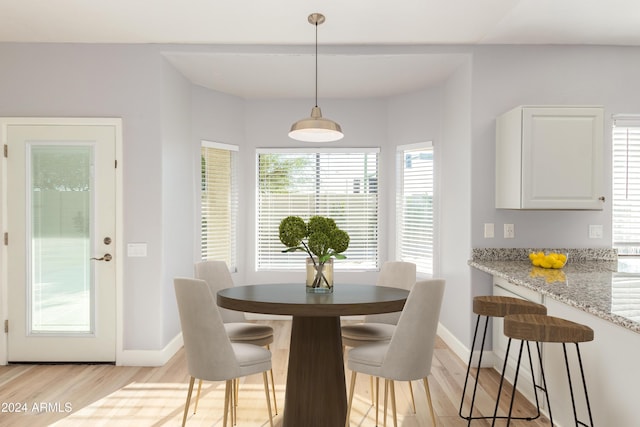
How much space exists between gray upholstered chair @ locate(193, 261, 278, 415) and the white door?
1061 millimetres

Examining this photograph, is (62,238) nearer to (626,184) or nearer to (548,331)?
(548,331)

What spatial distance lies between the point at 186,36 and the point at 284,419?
2950 mm

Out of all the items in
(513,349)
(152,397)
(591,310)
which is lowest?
(152,397)

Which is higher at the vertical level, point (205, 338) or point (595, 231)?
point (595, 231)

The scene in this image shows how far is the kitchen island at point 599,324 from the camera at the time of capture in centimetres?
201

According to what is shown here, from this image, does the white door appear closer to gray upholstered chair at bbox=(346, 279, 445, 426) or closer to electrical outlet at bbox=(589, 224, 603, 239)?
gray upholstered chair at bbox=(346, 279, 445, 426)

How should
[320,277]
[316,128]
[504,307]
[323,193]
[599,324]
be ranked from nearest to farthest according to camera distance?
1. [599,324]
2. [504,307]
3. [320,277]
4. [316,128]
5. [323,193]

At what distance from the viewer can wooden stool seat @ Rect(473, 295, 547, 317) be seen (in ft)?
8.41

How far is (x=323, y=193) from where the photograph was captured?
560 centimetres

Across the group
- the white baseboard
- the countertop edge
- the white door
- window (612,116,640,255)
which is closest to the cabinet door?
window (612,116,640,255)

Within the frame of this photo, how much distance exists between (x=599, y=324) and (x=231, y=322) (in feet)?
7.57

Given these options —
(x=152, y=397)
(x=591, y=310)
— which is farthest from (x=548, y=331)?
(x=152, y=397)

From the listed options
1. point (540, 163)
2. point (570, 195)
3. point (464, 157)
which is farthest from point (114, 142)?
point (570, 195)

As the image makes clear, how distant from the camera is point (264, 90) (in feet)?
16.7
